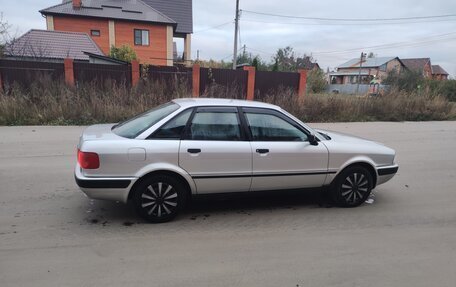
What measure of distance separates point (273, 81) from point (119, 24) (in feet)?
76.2

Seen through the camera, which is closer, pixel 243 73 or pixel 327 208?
pixel 327 208

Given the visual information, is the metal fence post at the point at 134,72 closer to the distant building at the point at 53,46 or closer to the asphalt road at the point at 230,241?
the distant building at the point at 53,46

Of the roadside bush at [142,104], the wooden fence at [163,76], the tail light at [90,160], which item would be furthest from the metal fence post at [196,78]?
the tail light at [90,160]

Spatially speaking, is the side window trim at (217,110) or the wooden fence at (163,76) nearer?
the side window trim at (217,110)

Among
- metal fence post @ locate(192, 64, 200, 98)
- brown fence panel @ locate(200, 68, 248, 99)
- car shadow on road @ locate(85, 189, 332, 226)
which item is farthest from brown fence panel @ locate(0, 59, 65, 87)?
car shadow on road @ locate(85, 189, 332, 226)

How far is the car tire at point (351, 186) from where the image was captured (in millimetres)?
4852

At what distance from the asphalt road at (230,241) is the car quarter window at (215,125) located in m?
1.03

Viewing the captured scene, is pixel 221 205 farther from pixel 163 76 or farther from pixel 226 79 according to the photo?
pixel 226 79

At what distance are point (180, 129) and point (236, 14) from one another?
32865 millimetres

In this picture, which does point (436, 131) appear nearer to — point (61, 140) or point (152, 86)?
point (152, 86)

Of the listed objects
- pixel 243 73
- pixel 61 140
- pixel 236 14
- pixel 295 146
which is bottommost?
pixel 61 140

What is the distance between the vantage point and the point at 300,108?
49.5 feet

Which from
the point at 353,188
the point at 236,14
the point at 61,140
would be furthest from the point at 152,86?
the point at 236,14

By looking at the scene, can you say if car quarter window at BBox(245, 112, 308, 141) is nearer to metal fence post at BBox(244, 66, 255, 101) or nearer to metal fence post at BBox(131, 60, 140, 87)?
metal fence post at BBox(131, 60, 140, 87)
